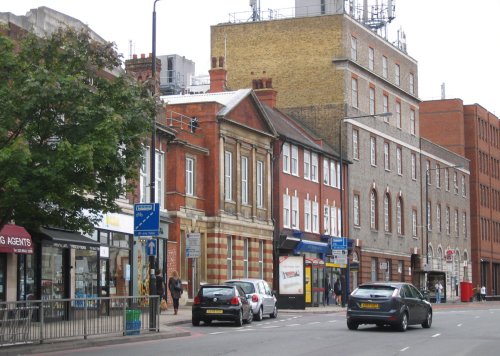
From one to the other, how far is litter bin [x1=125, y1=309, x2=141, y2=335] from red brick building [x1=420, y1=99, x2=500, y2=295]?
7005cm

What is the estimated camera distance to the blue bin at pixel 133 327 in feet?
88.5

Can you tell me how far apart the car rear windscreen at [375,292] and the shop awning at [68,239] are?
9507 mm

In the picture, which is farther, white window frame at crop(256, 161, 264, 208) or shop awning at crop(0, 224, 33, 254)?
white window frame at crop(256, 161, 264, 208)

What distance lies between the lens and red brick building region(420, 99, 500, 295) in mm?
94938

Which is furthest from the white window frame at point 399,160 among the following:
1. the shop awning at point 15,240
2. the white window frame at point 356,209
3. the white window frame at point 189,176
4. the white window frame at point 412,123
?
the shop awning at point 15,240

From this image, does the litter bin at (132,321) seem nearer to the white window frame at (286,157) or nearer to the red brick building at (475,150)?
the white window frame at (286,157)

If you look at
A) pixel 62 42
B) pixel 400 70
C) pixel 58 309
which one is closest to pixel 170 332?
pixel 58 309

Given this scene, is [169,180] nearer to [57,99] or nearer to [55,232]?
[55,232]

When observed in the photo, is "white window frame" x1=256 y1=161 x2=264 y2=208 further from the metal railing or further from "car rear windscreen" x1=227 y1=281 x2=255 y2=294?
the metal railing

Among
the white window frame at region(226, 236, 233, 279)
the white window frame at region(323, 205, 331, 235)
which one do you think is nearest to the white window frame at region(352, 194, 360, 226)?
the white window frame at region(323, 205, 331, 235)

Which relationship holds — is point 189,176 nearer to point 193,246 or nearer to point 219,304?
point 193,246

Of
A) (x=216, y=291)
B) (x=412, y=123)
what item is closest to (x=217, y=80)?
(x=412, y=123)

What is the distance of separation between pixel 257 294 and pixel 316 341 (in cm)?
1109

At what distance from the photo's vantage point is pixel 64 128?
23047 mm
